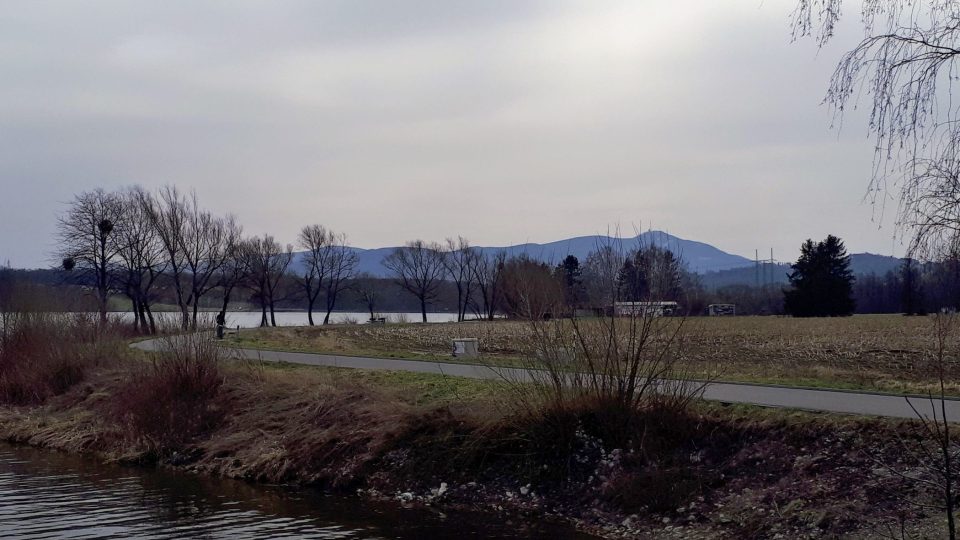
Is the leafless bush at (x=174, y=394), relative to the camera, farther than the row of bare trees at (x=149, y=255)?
No

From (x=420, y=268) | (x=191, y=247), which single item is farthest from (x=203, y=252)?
(x=420, y=268)

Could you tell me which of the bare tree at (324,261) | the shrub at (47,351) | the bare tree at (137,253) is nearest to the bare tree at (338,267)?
the bare tree at (324,261)

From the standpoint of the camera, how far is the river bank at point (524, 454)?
13242 mm

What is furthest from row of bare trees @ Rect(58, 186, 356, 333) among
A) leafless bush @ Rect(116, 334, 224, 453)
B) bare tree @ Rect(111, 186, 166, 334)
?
leafless bush @ Rect(116, 334, 224, 453)

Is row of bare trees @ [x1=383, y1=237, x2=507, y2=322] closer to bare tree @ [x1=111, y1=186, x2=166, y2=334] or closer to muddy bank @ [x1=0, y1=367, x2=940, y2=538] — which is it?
bare tree @ [x1=111, y1=186, x2=166, y2=334]

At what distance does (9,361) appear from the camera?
30922 millimetres

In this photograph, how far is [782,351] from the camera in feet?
117

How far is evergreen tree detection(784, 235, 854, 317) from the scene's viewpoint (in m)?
80.5

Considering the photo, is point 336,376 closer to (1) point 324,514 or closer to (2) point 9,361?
(1) point 324,514

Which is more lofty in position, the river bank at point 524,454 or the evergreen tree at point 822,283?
the evergreen tree at point 822,283

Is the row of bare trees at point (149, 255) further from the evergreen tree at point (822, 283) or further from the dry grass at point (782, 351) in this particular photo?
the evergreen tree at point (822, 283)

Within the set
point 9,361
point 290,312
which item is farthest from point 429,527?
point 290,312

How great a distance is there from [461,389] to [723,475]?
318 inches

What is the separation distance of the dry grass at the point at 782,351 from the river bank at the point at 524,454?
1910mm
